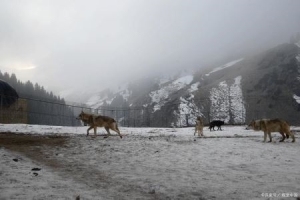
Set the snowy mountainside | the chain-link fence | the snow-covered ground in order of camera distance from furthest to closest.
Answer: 1. the snowy mountainside
2. the chain-link fence
3. the snow-covered ground

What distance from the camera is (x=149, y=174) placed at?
28.7 feet

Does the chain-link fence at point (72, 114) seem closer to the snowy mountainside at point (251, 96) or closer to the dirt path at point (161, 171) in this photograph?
the snowy mountainside at point (251, 96)

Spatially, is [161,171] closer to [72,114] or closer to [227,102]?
[72,114]

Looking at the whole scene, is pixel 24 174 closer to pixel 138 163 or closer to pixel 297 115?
pixel 138 163

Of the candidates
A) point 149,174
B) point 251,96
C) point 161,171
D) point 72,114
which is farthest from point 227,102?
point 149,174

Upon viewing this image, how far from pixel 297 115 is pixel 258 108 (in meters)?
18.3

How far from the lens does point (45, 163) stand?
9898 millimetres

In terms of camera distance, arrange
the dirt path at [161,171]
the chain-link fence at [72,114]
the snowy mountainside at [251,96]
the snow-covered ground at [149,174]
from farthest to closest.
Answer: the snowy mountainside at [251,96]
the chain-link fence at [72,114]
the dirt path at [161,171]
the snow-covered ground at [149,174]

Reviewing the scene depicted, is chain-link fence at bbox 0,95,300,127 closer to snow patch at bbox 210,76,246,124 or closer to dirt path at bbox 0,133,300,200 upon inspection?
snow patch at bbox 210,76,246,124

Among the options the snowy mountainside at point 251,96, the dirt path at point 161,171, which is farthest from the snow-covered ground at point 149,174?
the snowy mountainside at point 251,96

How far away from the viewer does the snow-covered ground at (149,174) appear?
22.2 feet

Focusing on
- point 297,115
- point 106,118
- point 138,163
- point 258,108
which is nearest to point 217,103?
point 258,108

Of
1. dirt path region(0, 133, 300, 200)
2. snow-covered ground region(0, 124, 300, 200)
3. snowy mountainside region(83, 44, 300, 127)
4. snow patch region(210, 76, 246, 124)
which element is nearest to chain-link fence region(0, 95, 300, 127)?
snowy mountainside region(83, 44, 300, 127)

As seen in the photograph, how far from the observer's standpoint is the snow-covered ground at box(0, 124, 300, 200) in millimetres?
6758
